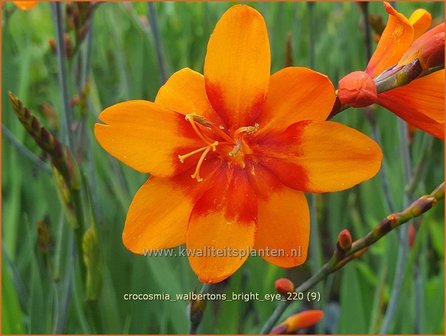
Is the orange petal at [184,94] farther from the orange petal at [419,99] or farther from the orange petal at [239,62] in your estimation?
the orange petal at [419,99]

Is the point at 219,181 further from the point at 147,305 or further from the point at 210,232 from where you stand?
the point at 147,305

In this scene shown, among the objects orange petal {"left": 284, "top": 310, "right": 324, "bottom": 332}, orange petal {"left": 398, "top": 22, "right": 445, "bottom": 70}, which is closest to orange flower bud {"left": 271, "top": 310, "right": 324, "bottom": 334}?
orange petal {"left": 284, "top": 310, "right": 324, "bottom": 332}

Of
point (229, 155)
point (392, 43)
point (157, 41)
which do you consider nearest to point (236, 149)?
point (229, 155)

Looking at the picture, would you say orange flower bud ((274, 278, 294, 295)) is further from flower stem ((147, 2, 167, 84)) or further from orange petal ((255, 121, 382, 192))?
flower stem ((147, 2, 167, 84))

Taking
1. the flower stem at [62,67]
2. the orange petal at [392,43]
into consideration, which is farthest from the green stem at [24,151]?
the orange petal at [392,43]

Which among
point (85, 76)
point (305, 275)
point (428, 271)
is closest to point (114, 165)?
point (85, 76)

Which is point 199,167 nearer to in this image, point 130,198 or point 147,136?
point 147,136

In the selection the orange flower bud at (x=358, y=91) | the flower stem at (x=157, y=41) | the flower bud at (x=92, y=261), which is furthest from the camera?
the flower stem at (x=157, y=41)
